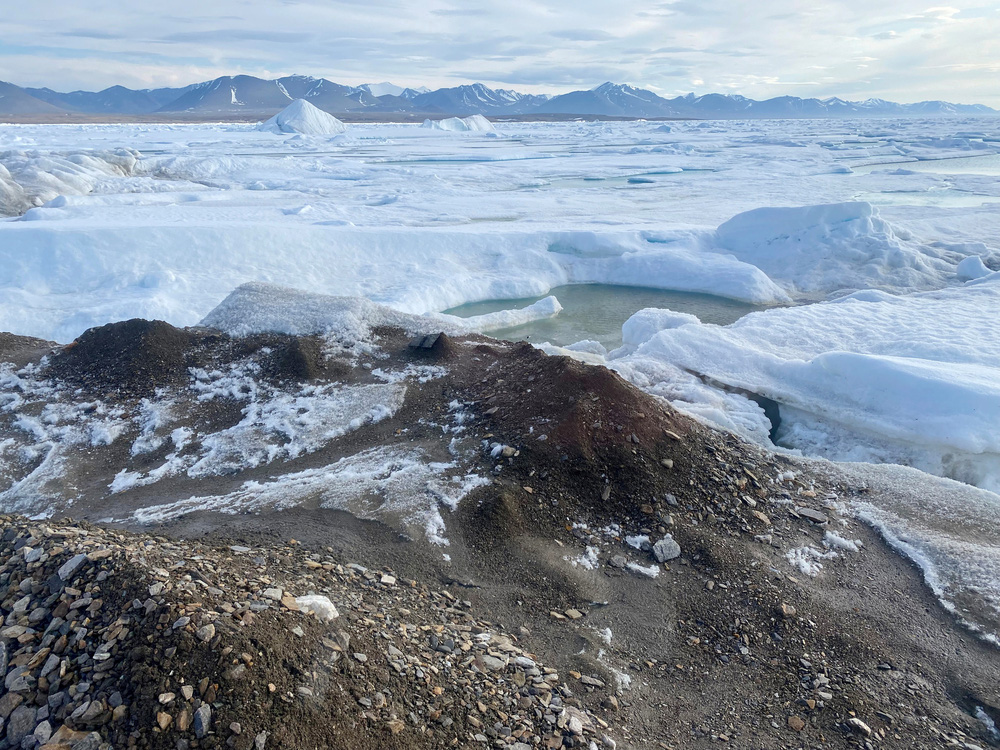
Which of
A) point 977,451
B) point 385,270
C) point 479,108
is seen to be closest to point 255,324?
point 385,270

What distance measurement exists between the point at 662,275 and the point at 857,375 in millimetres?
7167

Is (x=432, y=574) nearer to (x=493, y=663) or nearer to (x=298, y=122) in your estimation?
(x=493, y=663)

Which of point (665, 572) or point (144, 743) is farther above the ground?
point (144, 743)

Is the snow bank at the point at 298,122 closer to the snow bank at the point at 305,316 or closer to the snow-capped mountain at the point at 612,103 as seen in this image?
the snow bank at the point at 305,316

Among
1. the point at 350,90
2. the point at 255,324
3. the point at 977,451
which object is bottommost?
the point at 977,451

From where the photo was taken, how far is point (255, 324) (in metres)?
8.14

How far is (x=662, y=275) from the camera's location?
14344 millimetres

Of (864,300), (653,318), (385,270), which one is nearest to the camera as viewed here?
(653,318)

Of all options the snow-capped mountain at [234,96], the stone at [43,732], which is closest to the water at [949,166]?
the stone at [43,732]

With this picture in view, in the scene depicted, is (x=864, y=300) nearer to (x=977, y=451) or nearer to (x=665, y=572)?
(x=977, y=451)

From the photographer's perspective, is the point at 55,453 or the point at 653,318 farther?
the point at 653,318

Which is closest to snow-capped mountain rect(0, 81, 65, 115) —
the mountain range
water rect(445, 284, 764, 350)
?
the mountain range

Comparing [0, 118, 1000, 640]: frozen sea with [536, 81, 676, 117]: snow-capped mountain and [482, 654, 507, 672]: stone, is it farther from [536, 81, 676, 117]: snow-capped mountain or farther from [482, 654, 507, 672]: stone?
[536, 81, 676, 117]: snow-capped mountain

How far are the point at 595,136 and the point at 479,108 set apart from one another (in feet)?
360
